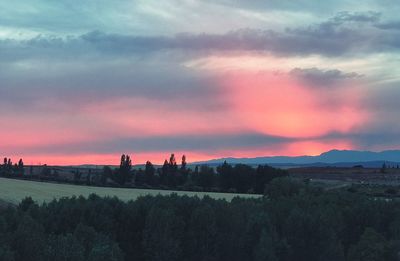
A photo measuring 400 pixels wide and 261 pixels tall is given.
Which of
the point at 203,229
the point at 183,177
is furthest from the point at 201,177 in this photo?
the point at 203,229

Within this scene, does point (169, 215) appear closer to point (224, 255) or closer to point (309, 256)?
point (224, 255)

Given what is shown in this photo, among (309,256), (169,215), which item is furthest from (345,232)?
(169,215)

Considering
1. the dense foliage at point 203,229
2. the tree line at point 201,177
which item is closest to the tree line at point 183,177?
the tree line at point 201,177

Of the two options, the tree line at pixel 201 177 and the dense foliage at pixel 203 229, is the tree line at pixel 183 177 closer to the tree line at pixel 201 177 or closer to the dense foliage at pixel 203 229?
the tree line at pixel 201 177

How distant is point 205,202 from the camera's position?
61.2 metres

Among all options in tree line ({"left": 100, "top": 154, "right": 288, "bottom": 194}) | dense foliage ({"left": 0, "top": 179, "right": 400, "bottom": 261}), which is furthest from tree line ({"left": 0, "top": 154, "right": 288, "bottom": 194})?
dense foliage ({"left": 0, "top": 179, "right": 400, "bottom": 261})

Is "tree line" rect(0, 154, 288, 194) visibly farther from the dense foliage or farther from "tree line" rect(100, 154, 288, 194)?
the dense foliage

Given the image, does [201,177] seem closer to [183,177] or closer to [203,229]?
[183,177]

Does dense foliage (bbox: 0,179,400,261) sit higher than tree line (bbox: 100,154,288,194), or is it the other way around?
tree line (bbox: 100,154,288,194)

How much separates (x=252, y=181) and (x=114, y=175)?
98.5 feet

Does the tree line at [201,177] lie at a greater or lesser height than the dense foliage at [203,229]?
greater

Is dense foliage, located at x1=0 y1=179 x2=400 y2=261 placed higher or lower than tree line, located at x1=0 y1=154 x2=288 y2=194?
lower

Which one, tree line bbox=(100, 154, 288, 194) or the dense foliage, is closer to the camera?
the dense foliage

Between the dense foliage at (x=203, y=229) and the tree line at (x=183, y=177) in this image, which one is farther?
the tree line at (x=183, y=177)
